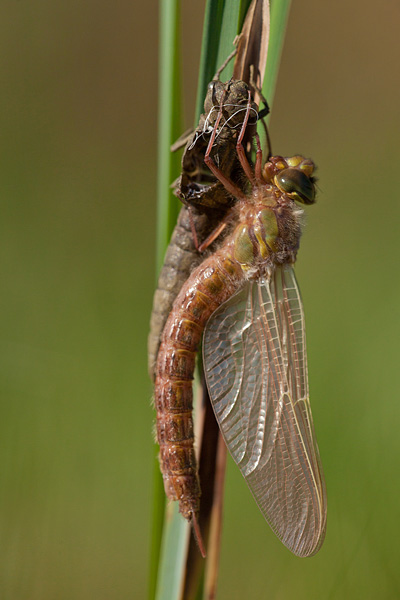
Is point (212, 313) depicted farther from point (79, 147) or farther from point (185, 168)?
point (79, 147)

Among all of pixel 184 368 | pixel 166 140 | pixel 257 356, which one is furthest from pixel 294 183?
pixel 184 368

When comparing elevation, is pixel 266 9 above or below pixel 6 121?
below

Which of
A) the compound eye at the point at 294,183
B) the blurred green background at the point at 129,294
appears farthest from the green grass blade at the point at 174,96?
the blurred green background at the point at 129,294

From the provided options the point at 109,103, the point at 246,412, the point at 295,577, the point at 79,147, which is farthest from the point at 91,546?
the point at 109,103

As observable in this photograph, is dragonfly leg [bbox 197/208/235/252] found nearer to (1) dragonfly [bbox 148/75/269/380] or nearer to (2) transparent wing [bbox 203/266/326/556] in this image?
(1) dragonfly [bbox 148/75/269/380]

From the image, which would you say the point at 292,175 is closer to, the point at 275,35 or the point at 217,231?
the point at 217,231

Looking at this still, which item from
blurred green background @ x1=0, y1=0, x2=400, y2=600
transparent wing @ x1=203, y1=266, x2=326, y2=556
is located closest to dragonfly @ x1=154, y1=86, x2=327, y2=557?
transparent wing @ x1=203, y1=266, x2=326, y2=556

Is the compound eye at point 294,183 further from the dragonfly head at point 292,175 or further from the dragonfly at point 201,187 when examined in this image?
the dragonfly at point 201,187
